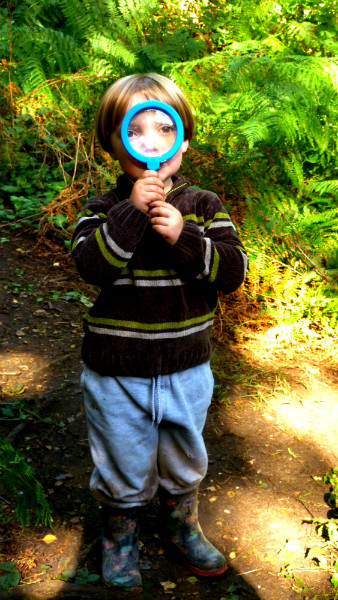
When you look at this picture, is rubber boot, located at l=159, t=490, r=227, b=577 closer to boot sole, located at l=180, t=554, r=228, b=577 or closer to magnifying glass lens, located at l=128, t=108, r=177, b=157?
boot sole, located at l=180, t=554, r=228, b=577

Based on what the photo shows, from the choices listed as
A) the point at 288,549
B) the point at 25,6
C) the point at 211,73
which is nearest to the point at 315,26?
the point at 211,73

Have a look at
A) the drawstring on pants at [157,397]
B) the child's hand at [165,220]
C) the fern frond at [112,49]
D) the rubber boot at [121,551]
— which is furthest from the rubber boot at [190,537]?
the fern frond at [112,49]

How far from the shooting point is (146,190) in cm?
166

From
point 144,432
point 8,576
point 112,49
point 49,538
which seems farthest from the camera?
point 112,49

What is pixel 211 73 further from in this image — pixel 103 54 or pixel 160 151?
pixel 160 151

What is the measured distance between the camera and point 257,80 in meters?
3.83

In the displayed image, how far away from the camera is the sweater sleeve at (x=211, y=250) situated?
1.73 metres

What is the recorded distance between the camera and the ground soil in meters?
2.15

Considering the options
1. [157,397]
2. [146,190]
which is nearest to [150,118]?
[146,190]

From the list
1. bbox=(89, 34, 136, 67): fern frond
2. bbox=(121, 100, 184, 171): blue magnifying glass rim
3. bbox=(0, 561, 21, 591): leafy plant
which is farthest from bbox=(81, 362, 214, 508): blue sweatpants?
bbox=(89, 34, 136, 67): fern frond

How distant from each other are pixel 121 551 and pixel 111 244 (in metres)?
1.11

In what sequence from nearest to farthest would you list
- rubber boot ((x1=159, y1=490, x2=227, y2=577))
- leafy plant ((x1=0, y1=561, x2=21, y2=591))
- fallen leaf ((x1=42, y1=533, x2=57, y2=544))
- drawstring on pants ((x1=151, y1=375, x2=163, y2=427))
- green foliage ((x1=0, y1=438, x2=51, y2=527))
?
green foliage ((x1=0, y1=438, x2=51, y2=527))
drawstring on pants ((x1=151, y1=375, x2=163, y2=427))
leafy plant ((x1=0, y1=561, x2=21, y2=591))
rubber boot ((x1=159, y1=490, x2=227, y2=577))
fallen leaf ((x1=42, y1=533, x2=57, y2=544))

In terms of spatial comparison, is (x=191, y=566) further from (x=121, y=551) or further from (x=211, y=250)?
(x=211, y=250)

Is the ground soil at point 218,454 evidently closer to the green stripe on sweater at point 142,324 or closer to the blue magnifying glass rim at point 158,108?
the green stripe on sweater at point 142,324
